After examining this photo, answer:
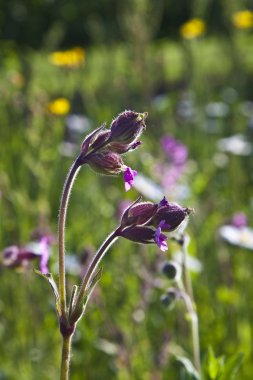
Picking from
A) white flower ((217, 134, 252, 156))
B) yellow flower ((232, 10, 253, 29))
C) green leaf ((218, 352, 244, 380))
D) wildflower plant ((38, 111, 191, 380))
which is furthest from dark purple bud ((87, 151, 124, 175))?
yellow flower ((232, 10, 253, 29))

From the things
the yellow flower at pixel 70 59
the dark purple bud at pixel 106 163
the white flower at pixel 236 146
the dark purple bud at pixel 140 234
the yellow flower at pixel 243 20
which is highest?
the yellow flower at pixel 243 20

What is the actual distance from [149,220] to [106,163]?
0.12m

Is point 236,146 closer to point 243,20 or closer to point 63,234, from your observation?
point 243,20

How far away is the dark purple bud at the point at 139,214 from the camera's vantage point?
45.8 inches

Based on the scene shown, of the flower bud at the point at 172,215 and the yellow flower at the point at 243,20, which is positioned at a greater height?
the yellow flower at the point at 243,20

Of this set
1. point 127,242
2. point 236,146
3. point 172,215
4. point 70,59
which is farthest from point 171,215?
point 70,59

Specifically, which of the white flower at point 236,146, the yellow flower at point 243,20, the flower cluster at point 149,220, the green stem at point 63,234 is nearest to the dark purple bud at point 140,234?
the flower cluster at point 149,220

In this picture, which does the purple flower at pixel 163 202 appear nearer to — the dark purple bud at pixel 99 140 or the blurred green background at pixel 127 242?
the dark purple bud at pixel 99 140

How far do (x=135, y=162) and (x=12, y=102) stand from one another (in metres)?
0.73

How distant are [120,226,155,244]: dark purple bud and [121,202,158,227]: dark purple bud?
0.05 ft

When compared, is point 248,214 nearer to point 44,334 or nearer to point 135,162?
point 135,162

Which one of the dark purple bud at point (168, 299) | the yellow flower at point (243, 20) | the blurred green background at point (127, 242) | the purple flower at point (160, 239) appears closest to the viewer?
the purple flower at point (160, 239)

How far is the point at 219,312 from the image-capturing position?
8.46 ft

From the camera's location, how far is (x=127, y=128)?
112 centimetres
